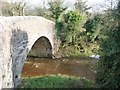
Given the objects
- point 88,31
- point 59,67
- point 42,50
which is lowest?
point 59,67

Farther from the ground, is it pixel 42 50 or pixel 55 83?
pixel 42 50

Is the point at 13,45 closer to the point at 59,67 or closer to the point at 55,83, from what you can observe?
the point at 55,83

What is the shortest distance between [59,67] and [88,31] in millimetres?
5282

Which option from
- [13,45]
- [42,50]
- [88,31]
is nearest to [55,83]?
[13,45]

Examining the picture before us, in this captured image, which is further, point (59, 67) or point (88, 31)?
point (88, 31)

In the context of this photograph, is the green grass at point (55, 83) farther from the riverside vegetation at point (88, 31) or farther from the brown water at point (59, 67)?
the brown water at point (59, 67)

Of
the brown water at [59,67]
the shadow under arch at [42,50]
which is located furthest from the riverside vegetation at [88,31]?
the brown water at [59,67]

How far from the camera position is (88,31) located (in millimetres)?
21141

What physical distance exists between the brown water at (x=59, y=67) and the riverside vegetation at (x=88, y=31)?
1.32 meters

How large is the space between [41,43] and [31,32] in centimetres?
753

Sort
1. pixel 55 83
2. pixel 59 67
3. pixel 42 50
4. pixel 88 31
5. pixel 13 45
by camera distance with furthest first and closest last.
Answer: pixel 88 31 → pixel 42 50 → pixel 59 67 → pixel 55 83 → pixel 13 45

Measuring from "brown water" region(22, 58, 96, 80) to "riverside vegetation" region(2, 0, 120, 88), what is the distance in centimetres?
132

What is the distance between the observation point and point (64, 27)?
66.3 ft

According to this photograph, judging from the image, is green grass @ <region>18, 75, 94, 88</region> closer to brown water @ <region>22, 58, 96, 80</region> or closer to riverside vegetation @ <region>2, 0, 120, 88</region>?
riverside vegetation @ <region>2, 0, 120, 88</region>
